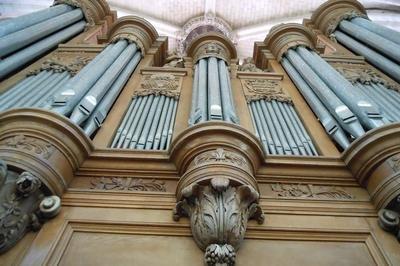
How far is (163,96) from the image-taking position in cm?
630

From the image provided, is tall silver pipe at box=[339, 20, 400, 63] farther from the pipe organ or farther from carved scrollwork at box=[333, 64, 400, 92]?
the pipe organ

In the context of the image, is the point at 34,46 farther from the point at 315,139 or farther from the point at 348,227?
the point at 348,227

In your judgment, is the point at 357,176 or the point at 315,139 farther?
the point at 315,139

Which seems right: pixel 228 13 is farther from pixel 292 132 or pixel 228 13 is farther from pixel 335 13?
pixel 292 132

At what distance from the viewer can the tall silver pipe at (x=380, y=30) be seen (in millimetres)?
7753

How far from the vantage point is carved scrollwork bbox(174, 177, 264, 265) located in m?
3.14

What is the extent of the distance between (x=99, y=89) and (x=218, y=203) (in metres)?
2.83

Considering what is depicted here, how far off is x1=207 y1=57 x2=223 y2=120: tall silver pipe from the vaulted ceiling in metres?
7.76

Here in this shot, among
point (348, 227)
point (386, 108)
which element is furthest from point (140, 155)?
point (386, 108)

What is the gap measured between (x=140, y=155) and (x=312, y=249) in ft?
6.23

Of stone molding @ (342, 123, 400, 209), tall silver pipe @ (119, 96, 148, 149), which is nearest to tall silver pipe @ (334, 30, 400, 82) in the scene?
stone molding @ (342, 123, 400, 209)

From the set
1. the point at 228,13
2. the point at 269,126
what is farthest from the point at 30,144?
the point at 228,13

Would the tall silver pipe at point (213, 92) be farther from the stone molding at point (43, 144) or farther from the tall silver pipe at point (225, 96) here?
the stone molding at point (43, 144)

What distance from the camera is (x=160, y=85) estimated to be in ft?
22.0
